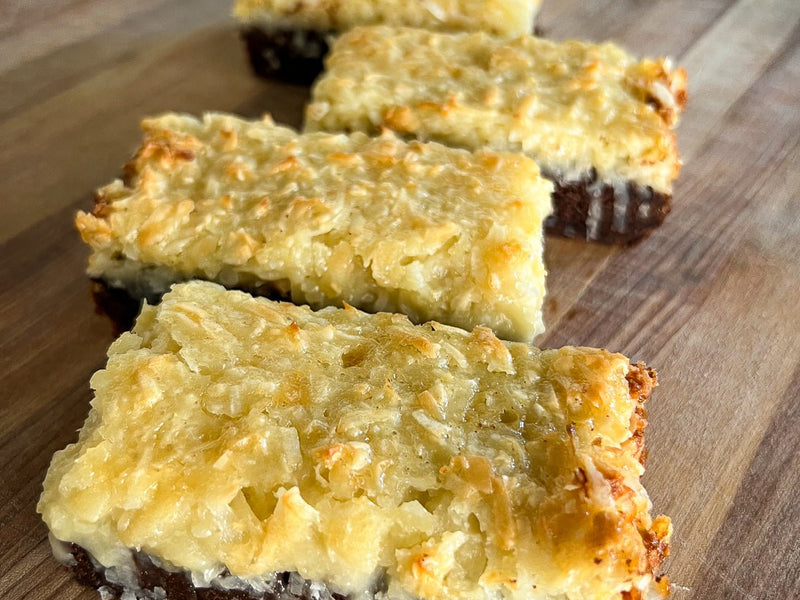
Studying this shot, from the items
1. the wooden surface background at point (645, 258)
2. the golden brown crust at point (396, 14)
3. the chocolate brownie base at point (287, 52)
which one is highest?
the golden brown crust at point (396, 14)

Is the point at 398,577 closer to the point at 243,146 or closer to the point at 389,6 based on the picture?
the point at 243,146

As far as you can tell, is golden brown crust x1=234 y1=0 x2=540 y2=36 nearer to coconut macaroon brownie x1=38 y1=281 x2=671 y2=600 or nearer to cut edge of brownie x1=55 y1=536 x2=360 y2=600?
coconut macaroon brownie x1=38 y1=281 x2=671 y2=600

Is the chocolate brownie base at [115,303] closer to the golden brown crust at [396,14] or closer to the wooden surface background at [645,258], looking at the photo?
the wooden surface background at [645,258]

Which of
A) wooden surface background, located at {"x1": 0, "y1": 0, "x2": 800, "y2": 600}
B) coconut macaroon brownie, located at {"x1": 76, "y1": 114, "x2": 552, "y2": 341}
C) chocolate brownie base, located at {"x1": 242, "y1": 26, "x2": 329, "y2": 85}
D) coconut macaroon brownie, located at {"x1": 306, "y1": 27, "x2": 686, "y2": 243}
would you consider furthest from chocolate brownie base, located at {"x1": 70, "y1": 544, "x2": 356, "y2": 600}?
chocolate brownie base, located at {"x1": 242, "y1": 26, "x2": 329, "y2": 85}

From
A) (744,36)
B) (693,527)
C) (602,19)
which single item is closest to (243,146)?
(693,527)

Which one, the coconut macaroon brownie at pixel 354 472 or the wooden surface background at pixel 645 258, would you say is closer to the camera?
the coconut macaroon brownie at pixel 354 472

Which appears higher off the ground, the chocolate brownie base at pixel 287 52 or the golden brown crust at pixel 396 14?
the golden brown crust at pixel 396 14

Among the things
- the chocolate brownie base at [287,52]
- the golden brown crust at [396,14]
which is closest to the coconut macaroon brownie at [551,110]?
the golden brown crust at [396,14]
